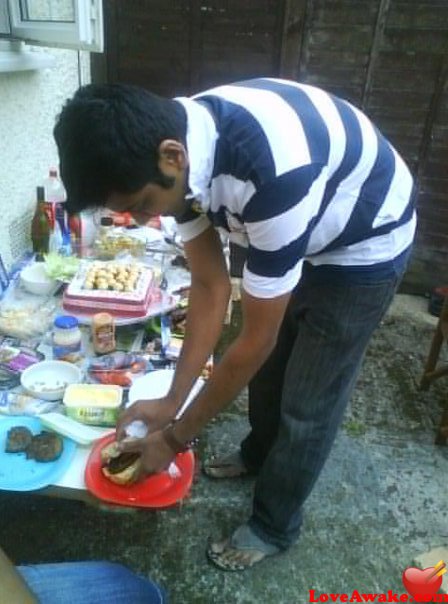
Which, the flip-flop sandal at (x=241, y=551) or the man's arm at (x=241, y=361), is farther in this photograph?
the flip-flop sandal at (x=241, y=551)

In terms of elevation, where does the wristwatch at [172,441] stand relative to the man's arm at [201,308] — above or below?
below

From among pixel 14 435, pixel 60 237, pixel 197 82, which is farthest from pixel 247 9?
pixel 14 435

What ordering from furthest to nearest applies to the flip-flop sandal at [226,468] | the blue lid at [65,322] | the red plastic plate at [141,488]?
the flip-flop sandal at [226,468] → the blue lid at [65,322] → the red plastic plate at [141,488]

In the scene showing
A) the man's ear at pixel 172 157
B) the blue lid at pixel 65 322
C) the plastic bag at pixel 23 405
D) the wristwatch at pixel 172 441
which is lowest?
the plastic bag at pixel 23 405

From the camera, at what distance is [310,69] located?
9.30 feet

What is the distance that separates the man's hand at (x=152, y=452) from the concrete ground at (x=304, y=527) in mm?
618

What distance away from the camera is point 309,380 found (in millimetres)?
1277

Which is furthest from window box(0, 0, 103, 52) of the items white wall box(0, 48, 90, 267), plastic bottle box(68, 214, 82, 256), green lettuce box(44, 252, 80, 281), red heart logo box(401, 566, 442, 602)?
red heart logo box(401, 566, 442, 602)

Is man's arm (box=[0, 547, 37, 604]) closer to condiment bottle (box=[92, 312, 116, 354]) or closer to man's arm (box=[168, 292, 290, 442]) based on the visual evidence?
man's arm (box=[168, 292, 290, 442])

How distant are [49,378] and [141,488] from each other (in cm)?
46

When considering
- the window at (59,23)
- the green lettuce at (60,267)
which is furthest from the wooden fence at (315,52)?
the green lettuce at (60,267)

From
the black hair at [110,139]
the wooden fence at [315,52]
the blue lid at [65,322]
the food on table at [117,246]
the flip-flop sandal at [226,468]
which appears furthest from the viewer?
the wooden fence at [315,52]

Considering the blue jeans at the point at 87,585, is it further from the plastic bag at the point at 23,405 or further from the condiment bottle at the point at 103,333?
the condiment bottle at the point at 103,333

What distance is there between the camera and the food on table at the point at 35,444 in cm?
115
